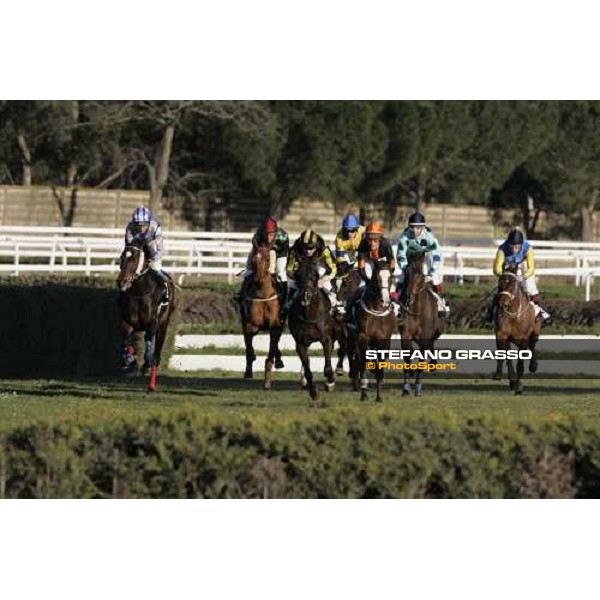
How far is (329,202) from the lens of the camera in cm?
4766

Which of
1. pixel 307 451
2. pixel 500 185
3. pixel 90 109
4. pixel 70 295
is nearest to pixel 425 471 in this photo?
pixel 307 451

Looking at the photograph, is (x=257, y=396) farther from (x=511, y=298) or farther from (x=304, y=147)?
(x=304, y=147)

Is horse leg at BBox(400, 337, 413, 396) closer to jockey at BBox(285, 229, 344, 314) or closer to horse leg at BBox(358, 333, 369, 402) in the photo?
horse leg at BBox(358, 333, 369, 402)

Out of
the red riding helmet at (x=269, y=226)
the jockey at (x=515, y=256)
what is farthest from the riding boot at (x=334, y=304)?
the jockey at (x=515, y=256)

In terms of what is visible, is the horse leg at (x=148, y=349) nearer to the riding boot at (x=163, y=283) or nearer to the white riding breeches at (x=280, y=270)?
the riding boot at (x=163, y=283)

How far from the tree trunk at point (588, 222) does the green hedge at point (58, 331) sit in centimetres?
2924

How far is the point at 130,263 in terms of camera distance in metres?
21.2

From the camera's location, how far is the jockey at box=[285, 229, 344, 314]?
19.9 metres

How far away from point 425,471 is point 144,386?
8.33 metres

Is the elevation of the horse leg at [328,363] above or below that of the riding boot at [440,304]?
below

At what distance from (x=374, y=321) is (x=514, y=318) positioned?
100 inches

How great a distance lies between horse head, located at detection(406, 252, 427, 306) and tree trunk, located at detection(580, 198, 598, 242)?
102 ft

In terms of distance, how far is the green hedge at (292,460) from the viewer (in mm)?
13805

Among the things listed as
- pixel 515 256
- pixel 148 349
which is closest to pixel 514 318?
pixel 515 256
